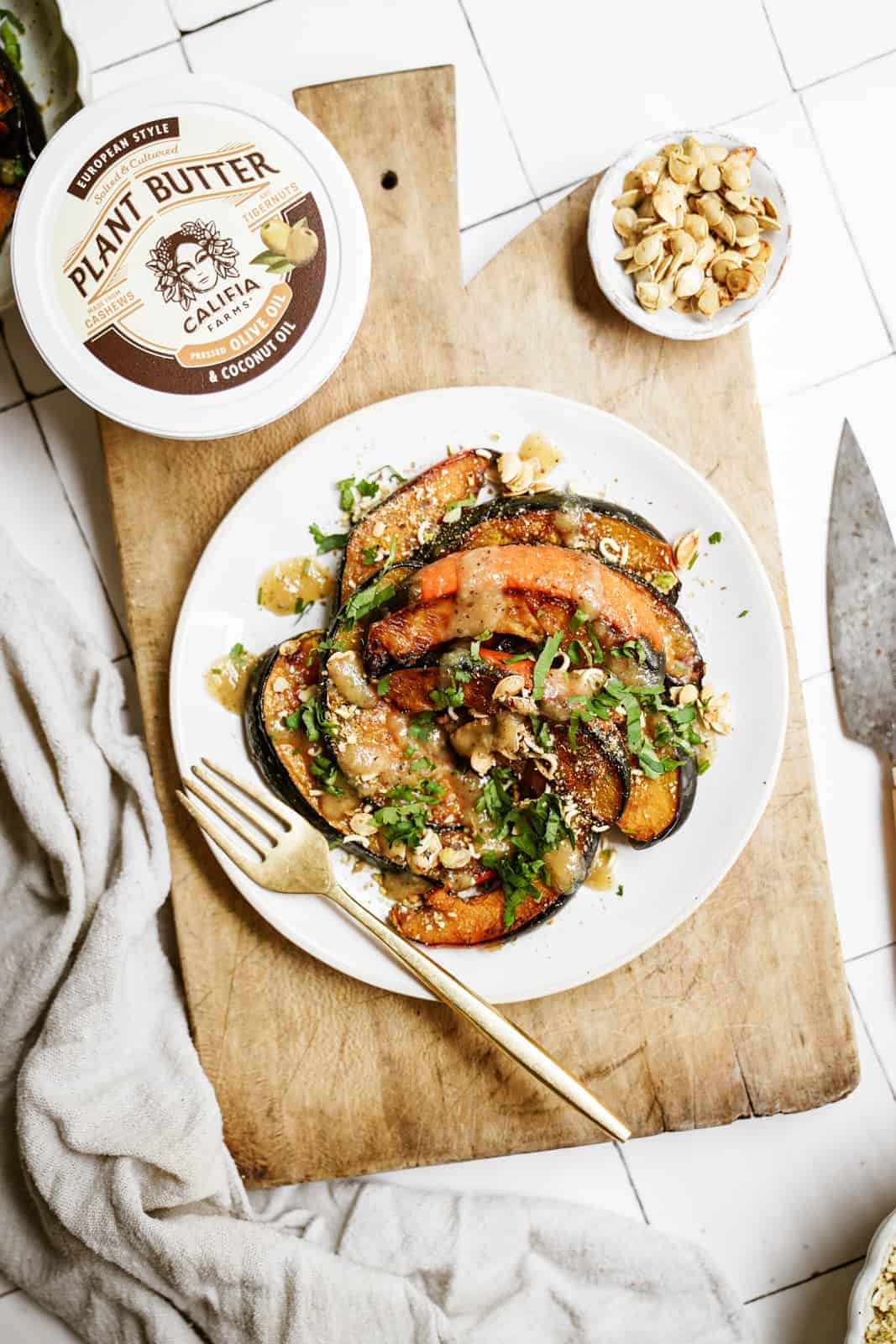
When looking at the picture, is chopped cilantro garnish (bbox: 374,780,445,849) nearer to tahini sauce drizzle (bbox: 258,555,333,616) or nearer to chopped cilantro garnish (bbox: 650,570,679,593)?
tahini sauce drizzle (bbox: 258,555,333,616)

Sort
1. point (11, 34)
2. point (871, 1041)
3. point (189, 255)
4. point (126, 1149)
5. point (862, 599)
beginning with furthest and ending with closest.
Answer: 1. point (871, 1041)
2. point (862, 599)
3. point (126, 1149)
4. point (11, 34)
5. point (189, 255)

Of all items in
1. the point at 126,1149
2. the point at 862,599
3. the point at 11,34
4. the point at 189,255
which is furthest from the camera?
the point at 862,599

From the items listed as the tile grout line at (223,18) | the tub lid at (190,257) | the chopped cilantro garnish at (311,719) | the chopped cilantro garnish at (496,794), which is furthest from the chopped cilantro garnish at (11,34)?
the chopped cilantro garnish at (496,794)

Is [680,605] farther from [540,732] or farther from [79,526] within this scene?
[79,526]

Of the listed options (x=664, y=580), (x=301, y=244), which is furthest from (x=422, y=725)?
(x=301, y=244)

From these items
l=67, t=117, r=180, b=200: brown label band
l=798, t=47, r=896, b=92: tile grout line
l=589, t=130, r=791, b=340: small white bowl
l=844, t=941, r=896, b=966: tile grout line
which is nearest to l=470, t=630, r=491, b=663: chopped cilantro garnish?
l=589, t=130, r=791, b=340: small white bowl

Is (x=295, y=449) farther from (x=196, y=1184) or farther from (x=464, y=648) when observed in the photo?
(x=196, y=1184)

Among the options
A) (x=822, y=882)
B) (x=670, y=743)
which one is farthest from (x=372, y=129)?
(x=822, y=882)
